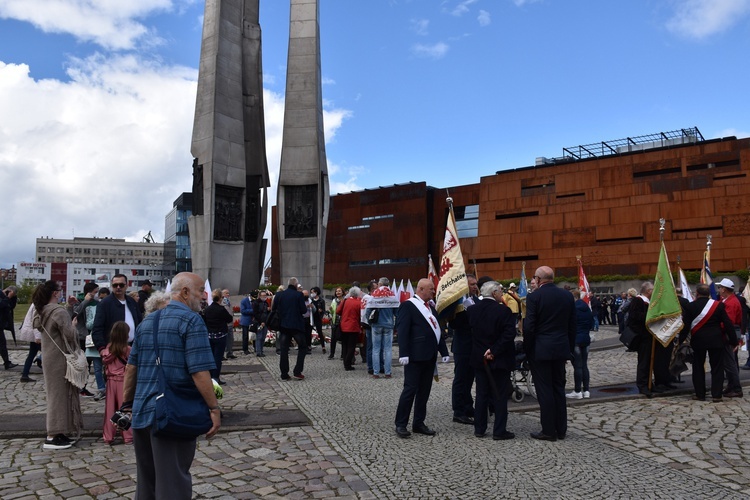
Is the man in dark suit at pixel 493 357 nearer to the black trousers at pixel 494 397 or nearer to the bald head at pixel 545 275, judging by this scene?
the black trousers at pixel 494 397

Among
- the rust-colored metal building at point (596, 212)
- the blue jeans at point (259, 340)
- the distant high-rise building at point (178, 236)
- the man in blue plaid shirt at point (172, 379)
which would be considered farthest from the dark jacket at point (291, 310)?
the distant high-rise building at point (178, 236)

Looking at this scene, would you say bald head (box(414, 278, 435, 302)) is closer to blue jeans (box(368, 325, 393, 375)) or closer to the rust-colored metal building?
blue jeans (box(368, 325, 393, 375))

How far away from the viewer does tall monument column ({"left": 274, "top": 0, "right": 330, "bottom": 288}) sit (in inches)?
907

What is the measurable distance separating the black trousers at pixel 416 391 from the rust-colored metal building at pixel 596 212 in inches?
1673

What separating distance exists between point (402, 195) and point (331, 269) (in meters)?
12.4

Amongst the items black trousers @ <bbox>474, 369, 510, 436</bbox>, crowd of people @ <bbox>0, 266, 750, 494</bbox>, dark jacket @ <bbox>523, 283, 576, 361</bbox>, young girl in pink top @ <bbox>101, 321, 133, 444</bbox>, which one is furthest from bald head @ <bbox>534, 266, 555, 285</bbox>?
young girl in pink top @ <bbox>101, 321, 133, 444</bbox>

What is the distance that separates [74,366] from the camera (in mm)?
6488

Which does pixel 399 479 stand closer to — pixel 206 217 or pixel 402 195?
pixel 206 217

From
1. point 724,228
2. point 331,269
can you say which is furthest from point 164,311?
point 331,269

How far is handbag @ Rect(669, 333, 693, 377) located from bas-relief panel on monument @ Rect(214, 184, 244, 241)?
16655 mm

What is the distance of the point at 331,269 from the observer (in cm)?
6862

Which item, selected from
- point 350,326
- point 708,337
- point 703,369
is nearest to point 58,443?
point 350,326

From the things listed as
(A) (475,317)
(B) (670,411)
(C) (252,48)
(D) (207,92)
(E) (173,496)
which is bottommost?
(B) (670,411)

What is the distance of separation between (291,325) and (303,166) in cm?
1287
